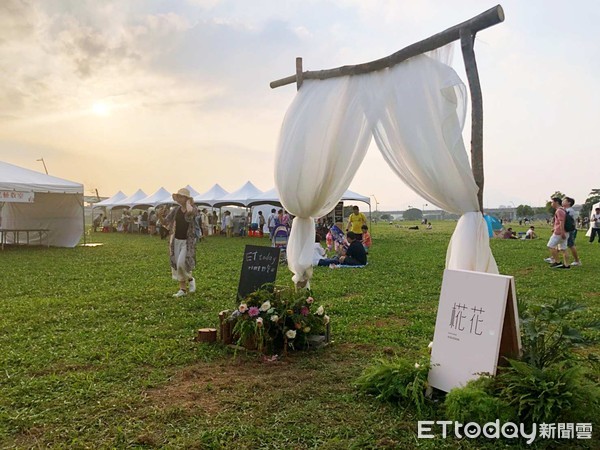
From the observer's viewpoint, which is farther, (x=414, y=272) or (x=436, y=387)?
(x=414, y=272)

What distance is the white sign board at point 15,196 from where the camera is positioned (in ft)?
40.7

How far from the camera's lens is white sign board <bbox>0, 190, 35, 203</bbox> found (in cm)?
1242

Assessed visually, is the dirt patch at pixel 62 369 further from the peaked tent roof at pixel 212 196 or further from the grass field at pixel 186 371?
the peaked tent roof at pixel 212 196

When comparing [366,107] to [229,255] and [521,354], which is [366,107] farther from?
[229,255]

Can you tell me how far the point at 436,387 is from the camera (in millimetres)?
3086

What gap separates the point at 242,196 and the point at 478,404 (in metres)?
18.9

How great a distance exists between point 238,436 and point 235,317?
1673mm

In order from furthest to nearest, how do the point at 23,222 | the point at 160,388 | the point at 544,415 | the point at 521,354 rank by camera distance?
the point at 23,222 < the point at 160,388 < the point at 521,354 < the point at 544,415

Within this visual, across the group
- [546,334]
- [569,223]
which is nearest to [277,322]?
[546,334]

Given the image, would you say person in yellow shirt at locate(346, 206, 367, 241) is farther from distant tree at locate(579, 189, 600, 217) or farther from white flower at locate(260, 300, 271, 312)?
distant tree at locate(579, 189, 600, 217)

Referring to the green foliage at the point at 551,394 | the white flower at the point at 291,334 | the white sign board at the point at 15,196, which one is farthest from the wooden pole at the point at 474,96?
the white sign board at the point at 15,196

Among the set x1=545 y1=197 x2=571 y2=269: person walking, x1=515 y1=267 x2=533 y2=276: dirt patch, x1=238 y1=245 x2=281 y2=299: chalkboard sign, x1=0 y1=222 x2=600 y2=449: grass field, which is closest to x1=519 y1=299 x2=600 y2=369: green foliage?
x1=0 y1=222 x2=600 y2=449: grass field

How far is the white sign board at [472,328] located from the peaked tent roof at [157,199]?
22.3 meters

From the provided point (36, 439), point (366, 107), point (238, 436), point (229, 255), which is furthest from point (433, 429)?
point (229, 255)
